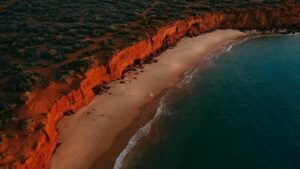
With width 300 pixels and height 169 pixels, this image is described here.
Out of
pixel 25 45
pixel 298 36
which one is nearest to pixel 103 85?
pixel 25 45

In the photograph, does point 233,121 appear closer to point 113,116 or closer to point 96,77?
point 113,116

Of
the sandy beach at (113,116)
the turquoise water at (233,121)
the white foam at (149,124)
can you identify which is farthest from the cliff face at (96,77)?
the turquoise water at (233,121)

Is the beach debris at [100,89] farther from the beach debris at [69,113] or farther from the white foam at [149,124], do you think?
the white foam at [149,124]

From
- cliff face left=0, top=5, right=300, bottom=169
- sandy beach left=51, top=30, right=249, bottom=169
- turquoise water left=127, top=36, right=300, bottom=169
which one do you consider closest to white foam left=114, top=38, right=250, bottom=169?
sandy beach left=51, top=30, right=249, bottom=169

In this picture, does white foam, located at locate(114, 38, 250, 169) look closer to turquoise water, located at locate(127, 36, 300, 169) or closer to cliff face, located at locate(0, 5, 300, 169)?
turquoise water, located at locate(127, 36, 300, 169)

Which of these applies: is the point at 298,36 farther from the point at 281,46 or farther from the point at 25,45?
the point at 25,45

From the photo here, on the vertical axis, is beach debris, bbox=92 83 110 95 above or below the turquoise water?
above

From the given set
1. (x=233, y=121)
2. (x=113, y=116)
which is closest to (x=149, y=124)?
(x=113, y=116)
